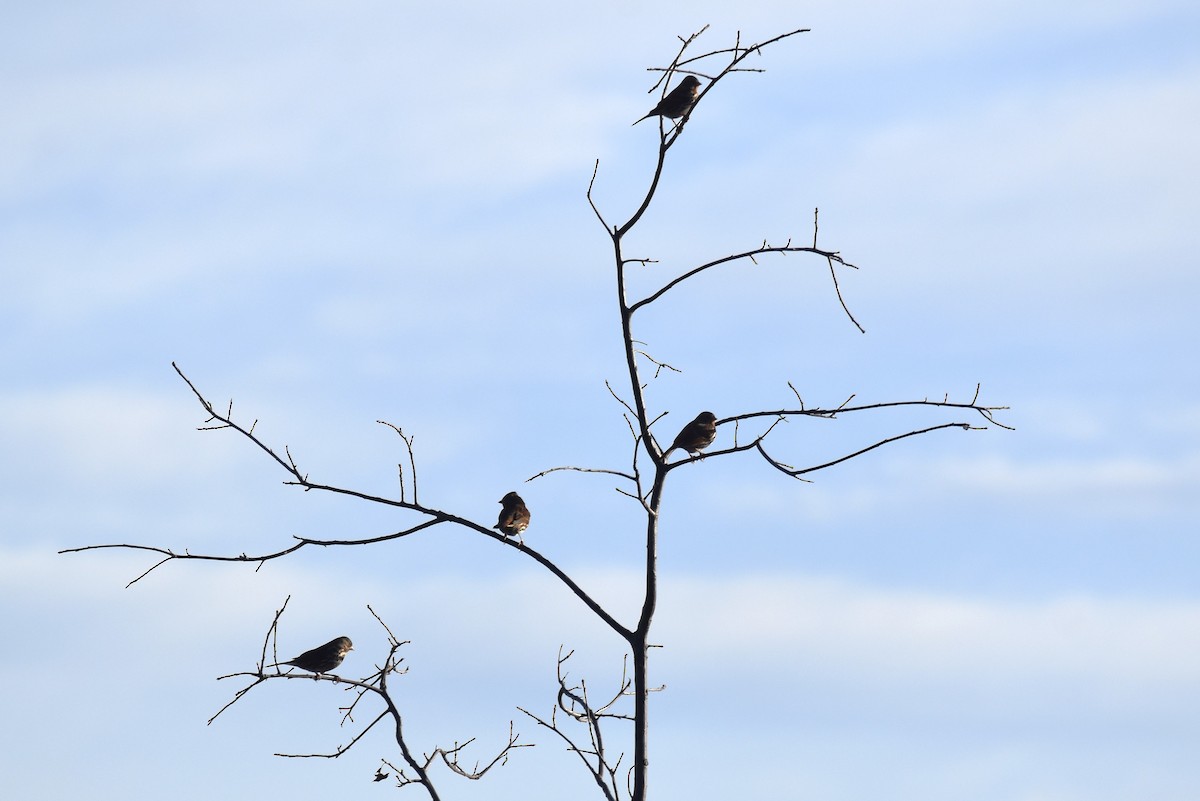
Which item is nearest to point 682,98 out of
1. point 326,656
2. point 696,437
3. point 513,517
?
point 696,437

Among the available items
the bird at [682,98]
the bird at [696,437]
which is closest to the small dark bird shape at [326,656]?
the bird at [696,437]

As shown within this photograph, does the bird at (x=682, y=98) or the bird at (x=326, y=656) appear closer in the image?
the bird at (x=682, y=98)

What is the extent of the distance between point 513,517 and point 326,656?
8.74 ft

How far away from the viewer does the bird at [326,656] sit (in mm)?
14188

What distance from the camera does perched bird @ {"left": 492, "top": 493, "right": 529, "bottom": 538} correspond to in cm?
1310

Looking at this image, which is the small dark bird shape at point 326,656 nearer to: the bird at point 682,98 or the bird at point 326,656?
the bird at point 326,656

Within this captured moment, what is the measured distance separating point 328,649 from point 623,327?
8225mm

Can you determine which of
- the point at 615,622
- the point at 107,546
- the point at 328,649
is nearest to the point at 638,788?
the point at 615,622

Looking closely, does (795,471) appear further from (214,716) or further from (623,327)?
(214,716)

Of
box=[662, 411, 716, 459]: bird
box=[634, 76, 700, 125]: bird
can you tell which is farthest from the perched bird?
box=[634, 76, 700, 125]: bird

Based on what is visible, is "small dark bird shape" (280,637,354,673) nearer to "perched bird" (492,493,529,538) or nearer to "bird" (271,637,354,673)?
"bird" (271,637,354,673)

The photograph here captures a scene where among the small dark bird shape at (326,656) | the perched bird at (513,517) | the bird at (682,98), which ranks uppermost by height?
the bird at (682,98)

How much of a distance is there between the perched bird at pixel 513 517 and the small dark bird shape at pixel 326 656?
7.52ft

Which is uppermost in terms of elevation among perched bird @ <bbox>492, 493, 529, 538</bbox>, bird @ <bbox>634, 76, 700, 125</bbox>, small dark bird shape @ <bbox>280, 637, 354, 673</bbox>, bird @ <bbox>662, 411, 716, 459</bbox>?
bird @ <bbox>634, 76, 700, 125</bbox>
